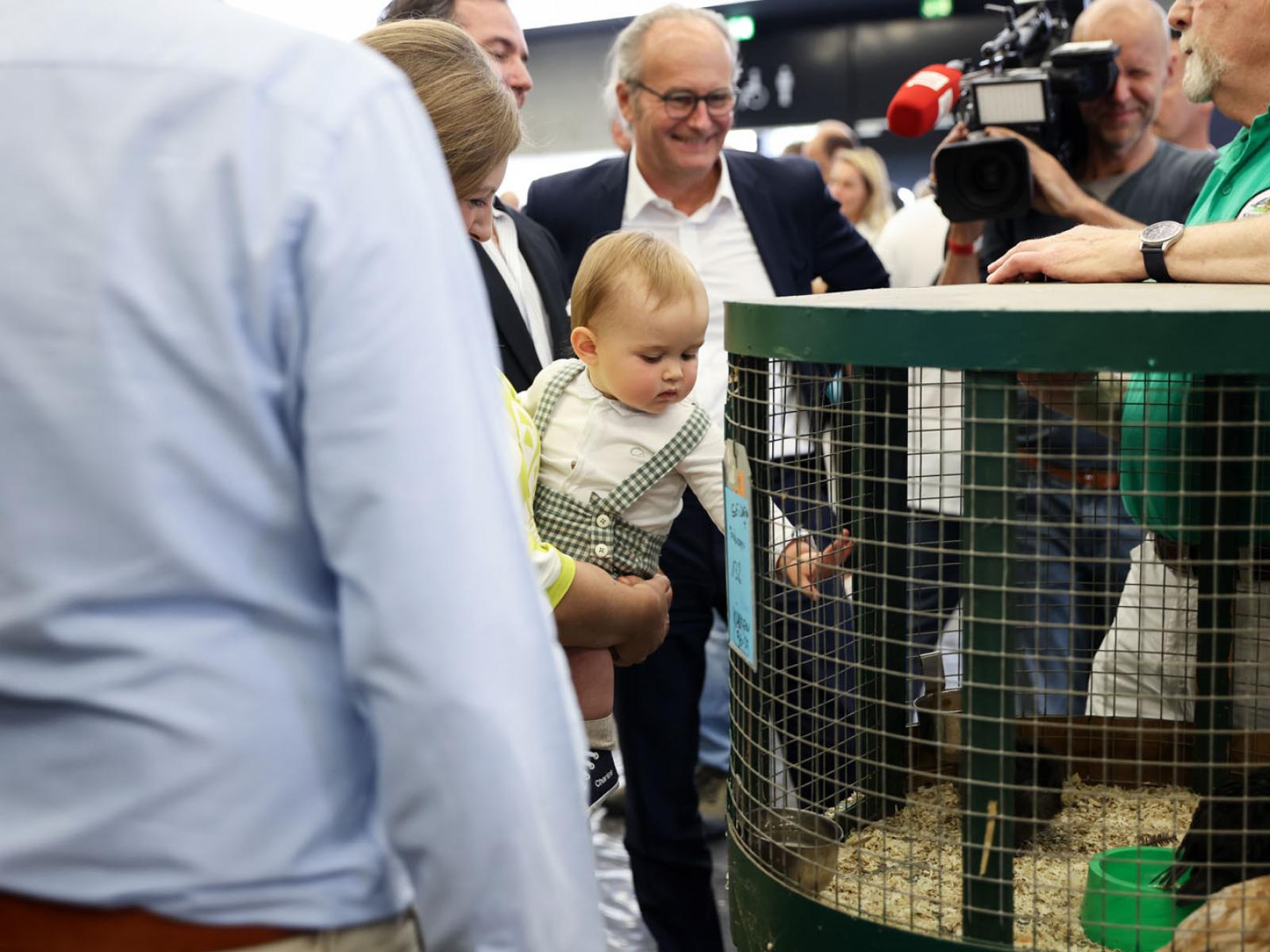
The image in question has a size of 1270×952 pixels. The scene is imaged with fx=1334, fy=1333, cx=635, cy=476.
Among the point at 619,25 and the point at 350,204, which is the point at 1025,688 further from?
the point at 619,25

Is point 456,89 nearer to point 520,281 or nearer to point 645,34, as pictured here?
point 520,281

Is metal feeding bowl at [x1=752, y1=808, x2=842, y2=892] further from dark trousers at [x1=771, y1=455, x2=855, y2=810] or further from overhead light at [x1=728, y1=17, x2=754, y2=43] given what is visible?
overhead light at [x1=728, y1=17, x2=754, y2=43]

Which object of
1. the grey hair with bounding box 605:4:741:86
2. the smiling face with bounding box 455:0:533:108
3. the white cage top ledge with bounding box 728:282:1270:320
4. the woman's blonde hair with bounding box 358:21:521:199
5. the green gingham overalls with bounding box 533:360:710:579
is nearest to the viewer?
the white cage top ledge with bounding box 728:282:1270:320

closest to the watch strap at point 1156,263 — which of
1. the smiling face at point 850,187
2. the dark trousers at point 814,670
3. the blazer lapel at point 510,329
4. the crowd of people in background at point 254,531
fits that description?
the dark trousers at point 814,670

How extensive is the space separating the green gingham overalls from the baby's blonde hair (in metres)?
0.15

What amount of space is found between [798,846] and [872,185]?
4.29m

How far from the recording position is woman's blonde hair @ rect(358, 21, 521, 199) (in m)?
1.22

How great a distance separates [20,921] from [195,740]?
0.51 feet

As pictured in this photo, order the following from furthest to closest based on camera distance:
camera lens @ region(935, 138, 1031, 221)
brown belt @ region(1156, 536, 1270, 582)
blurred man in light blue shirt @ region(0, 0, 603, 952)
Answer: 1. camera lens @ region(935, 138, 1031, 221)
2. brown belt @ region(1156, 536, 1270, 582)
3. blurred man in light blue shirt @ region(0, 0, 603, 952)

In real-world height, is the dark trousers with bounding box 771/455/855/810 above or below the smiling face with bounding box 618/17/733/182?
below

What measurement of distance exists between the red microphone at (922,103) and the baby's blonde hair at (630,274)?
0.93 metres

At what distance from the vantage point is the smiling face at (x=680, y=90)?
260cm

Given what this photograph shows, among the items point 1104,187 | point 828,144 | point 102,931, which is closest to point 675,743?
point 1104,187

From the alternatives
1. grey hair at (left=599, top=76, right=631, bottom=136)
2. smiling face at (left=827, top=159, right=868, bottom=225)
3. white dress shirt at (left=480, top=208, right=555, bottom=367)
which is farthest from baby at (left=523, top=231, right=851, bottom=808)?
smiling face at (left=827, top=159, right=868, bottom=225)
